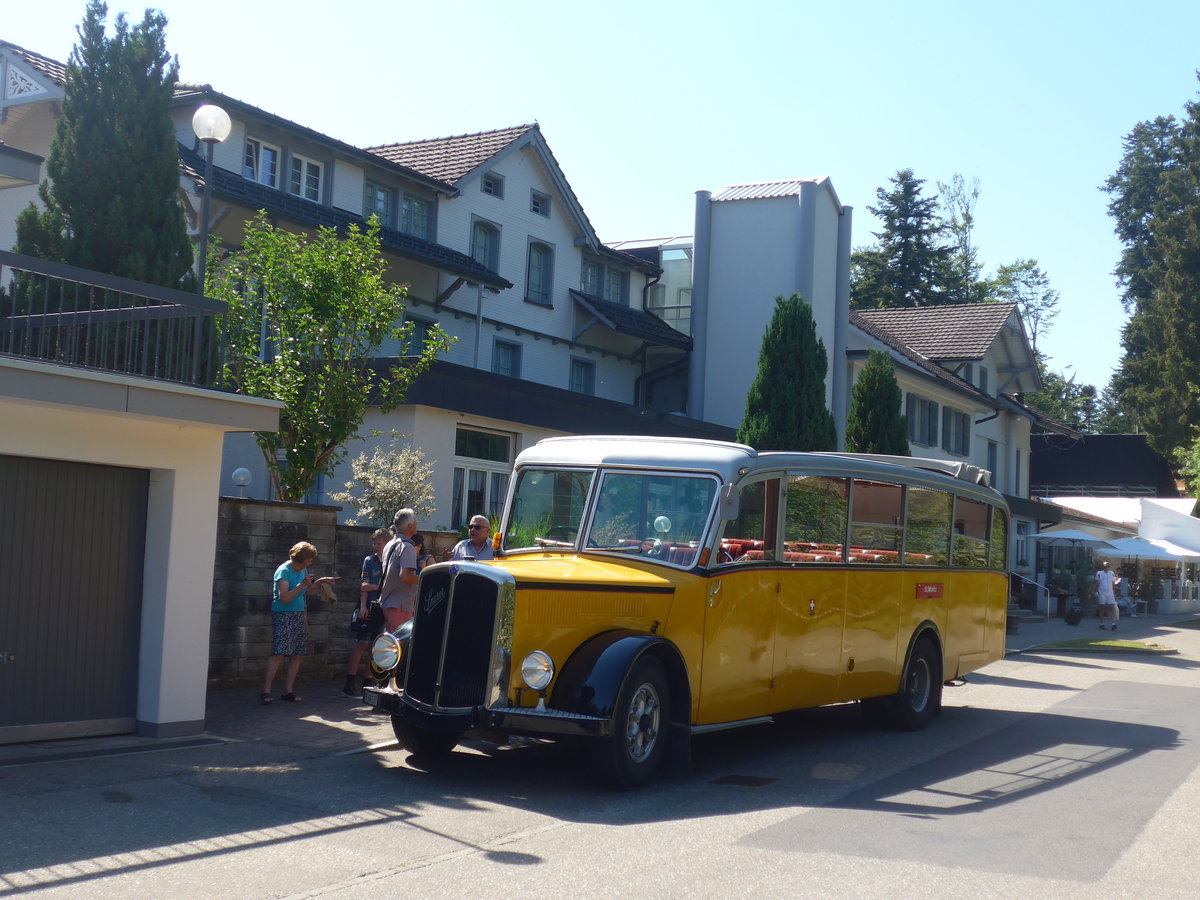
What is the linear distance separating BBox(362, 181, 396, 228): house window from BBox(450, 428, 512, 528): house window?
21.2 ft

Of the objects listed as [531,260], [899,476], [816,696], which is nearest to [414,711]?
[816,696]

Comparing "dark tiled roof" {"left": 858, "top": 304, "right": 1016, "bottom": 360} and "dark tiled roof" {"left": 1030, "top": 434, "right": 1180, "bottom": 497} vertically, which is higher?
"dark tiled roof" {"left": 858, "top": 304, "right": 1016, "bottom": 360}

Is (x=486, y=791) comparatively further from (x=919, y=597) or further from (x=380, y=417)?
(x=380, y=417)

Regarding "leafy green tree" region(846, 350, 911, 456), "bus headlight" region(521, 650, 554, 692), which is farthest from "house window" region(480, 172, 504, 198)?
"bus headlight" region(521, 650, 554, 692)

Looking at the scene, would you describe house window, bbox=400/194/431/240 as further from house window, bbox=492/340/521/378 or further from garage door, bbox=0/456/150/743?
garage door, bbox=0/456/150/743

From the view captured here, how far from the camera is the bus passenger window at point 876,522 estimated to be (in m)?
12.0

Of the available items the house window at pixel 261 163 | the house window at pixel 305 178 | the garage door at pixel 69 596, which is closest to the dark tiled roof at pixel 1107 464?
the house window at pixel 305 178

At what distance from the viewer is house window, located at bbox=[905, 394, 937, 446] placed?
37.8m

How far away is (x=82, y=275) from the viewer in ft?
31.3

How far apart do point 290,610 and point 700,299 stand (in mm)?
22054

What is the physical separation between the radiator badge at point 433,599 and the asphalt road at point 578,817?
1.24 metres

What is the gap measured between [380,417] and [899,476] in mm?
10291

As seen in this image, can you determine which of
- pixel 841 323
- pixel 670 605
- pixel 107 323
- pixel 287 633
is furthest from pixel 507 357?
pixel 670 605

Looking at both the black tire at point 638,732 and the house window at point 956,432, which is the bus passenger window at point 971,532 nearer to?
the black tire at point 638,732
